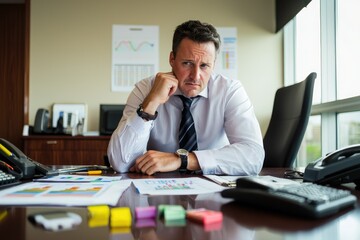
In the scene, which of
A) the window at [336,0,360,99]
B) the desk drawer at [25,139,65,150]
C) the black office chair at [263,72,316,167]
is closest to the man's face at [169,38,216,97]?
the black office chair at [263,72,316,167]

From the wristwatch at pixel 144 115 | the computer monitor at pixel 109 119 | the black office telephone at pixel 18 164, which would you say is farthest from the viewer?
the computer monitor at pixel 109 119

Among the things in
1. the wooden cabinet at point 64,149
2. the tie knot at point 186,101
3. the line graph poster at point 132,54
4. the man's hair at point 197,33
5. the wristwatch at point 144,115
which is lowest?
the wooden cabinet at point 64,149

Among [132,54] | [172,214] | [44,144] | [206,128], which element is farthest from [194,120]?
[132,54]

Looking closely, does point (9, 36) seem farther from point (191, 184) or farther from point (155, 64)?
point (191, 184)

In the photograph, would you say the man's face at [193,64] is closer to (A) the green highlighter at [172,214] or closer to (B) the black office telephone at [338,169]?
(B) the black office telephone at [338,169]

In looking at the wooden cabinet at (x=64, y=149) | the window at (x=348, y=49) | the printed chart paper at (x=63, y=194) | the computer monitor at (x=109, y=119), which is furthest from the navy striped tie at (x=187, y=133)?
the computer monitor at (x=109, y=119)

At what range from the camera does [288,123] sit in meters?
1.73

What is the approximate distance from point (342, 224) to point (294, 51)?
3086mm

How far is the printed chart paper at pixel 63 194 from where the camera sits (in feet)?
2.10

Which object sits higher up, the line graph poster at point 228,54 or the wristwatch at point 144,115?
the line graph poster at point 228,54

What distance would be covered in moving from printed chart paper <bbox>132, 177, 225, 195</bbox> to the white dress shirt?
311 mm

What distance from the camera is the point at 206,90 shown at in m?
1.65

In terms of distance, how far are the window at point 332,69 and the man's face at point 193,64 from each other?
1.03m

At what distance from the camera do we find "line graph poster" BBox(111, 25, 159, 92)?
3.41m
